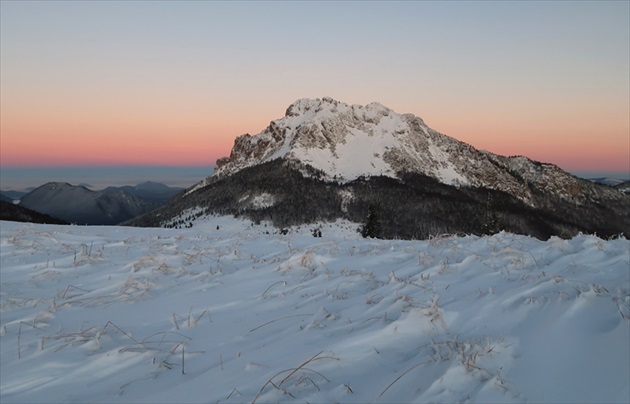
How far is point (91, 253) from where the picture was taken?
24.5 ft

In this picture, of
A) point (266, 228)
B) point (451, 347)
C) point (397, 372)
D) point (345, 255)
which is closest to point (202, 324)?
point (397, 372)

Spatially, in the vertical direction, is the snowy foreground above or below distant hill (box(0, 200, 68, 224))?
above

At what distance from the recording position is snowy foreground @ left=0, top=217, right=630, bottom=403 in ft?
9.04

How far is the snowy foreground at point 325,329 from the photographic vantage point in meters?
2.76

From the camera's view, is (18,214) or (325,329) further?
(18,214)

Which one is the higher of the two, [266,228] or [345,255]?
[345,255]

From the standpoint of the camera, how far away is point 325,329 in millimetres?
3871

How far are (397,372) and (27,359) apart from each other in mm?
3446

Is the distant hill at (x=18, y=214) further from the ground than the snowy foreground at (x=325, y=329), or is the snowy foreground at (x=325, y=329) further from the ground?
the snowy foreground at (x=325, y=329)

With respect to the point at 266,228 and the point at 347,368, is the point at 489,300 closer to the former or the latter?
the point at 347,368

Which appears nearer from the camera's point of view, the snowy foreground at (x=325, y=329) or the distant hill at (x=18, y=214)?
the snowy foreground at (x=325, y=329)

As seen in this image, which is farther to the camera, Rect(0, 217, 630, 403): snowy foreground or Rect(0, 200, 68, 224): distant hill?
Rect(0, 200, 68, 224): distant hill

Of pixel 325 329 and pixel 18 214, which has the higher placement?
pixel 325 329

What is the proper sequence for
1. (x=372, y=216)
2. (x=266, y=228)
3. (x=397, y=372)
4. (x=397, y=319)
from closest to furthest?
1. (x=397, y=372)
2. (x=397, y=319)
3. (x=372, y=216)
4. (x=266, y=228)
